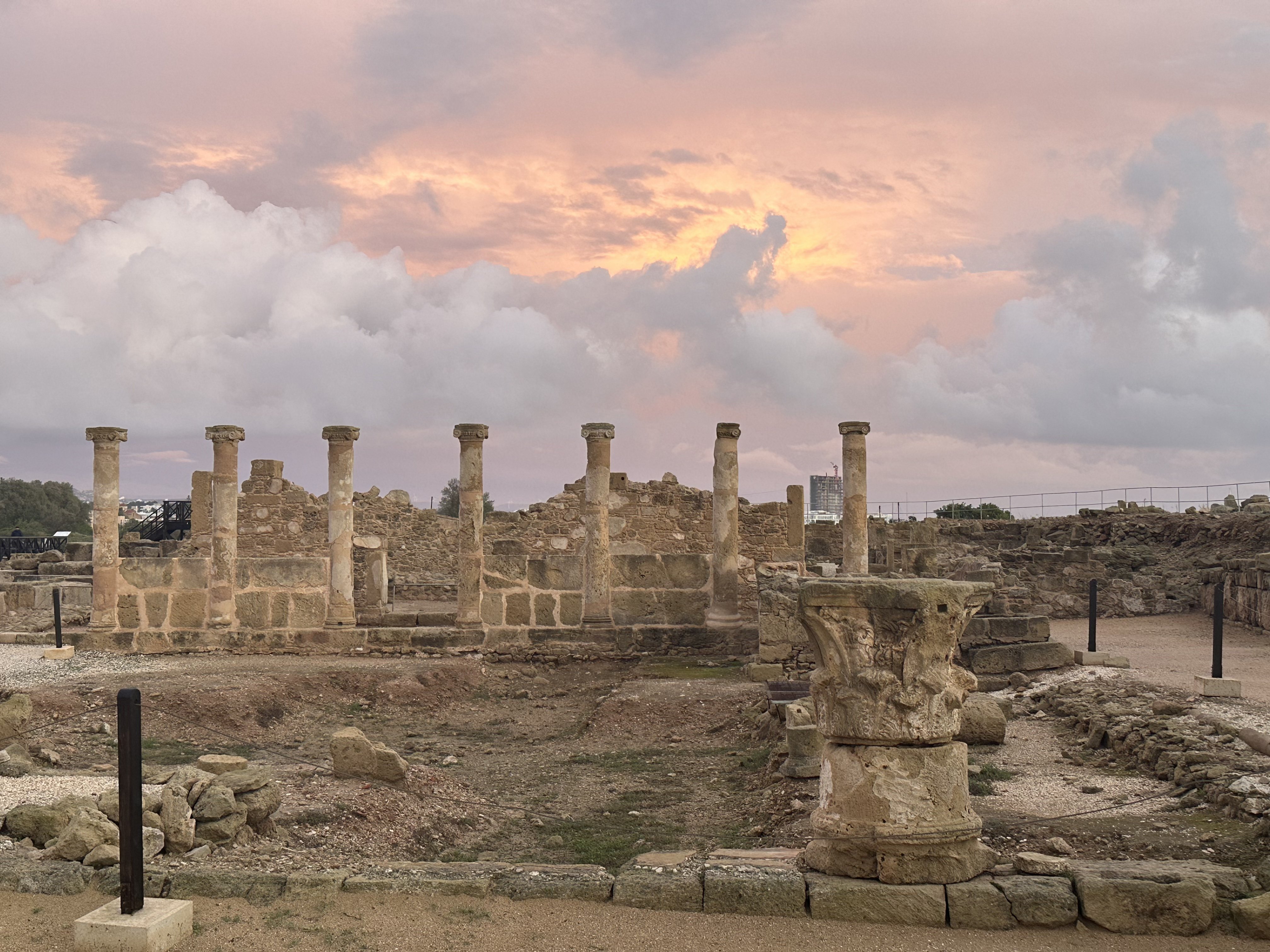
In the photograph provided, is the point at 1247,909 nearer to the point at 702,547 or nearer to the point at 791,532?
the point at 791,532

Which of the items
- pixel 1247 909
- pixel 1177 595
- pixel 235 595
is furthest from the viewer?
pixel 1177 595

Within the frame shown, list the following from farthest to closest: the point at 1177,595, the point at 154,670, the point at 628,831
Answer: the point at 1177,595
the point at 154,670
the point at 628,831

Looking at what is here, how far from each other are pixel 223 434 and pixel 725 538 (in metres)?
7.72

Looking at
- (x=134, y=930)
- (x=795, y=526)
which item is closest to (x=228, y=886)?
(x=134, y=930)

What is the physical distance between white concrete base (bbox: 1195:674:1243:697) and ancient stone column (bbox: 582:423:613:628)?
326 inches

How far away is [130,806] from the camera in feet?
18.3

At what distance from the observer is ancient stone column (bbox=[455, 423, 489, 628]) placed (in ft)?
54.5

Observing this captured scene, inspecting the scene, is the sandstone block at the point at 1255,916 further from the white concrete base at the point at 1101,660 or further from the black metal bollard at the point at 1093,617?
the black metal bollard at the point at 1093,617

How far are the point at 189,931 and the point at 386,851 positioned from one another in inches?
70.2

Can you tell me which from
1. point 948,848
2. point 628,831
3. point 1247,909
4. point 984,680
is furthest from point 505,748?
point 1247,909

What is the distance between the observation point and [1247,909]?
560cm

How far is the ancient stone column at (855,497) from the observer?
57.1 feet

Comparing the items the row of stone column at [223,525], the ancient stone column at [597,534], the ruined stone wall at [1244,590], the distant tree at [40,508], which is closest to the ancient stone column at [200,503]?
the row of stone column at [223,525]

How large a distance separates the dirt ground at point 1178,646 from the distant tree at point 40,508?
56.2 meters
